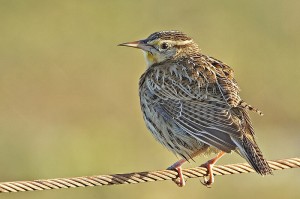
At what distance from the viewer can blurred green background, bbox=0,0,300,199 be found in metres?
15.9

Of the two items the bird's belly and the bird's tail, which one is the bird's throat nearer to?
the bird's belly

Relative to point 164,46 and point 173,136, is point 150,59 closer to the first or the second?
point 164,46

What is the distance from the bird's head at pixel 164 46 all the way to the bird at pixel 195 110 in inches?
0.4

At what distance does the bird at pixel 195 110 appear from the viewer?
30.1 ft

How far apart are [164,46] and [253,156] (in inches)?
93.8


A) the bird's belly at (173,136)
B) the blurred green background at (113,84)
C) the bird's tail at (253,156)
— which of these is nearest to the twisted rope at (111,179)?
the bird's tail at (253,156)

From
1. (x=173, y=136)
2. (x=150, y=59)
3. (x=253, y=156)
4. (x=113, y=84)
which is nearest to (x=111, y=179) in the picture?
(x=253, y=156)

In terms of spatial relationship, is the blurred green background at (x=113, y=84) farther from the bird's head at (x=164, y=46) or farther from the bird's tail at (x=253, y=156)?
the bird's tail at (x=253, y=156)

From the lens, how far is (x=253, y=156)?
8.93 metres

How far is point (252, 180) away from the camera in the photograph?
15938 mm

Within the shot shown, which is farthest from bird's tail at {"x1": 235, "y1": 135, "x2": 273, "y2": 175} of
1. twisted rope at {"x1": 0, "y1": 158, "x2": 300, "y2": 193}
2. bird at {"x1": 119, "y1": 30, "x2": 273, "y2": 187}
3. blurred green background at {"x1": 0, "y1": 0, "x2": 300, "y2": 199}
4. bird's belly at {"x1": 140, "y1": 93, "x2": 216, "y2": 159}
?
blurred green background at {"x1": 0, "y1": 0, "x2": 300, "y2": 199}

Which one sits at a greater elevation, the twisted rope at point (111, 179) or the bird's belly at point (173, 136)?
the bird's belly at point (173, 136)

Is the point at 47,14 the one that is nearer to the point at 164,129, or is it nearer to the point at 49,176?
the point at 49,176

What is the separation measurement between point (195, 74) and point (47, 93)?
1002 cm
